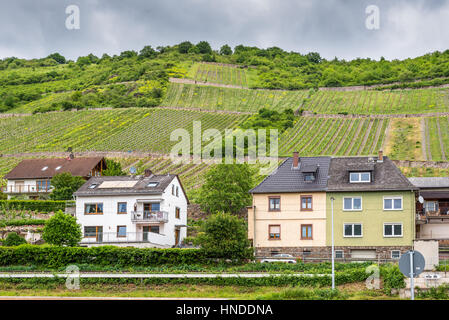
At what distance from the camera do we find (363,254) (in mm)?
51219

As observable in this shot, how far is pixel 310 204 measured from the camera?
5381cm

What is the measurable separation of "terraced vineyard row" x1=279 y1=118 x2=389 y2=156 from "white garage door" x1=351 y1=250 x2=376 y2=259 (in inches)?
2607

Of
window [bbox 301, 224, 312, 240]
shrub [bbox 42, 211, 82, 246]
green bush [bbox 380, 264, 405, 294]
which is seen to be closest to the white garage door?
window [bbox 301, 224, 312, 240]

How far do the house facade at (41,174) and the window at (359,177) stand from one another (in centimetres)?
4637

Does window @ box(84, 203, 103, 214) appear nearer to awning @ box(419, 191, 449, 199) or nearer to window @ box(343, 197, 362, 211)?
window @ box(343, 197, 362, 211)

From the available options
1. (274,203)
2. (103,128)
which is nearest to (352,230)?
(274,203)

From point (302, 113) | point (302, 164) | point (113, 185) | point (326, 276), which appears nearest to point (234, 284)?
point (326, 276)

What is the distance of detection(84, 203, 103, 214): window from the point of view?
60.8 metres

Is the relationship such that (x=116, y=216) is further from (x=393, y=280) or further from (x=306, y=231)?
(x=393, y=280)

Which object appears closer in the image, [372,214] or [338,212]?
[372,214]

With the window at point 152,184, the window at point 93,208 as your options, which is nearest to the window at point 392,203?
the window at point 152,184

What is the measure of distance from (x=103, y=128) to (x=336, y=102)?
2895 inches
